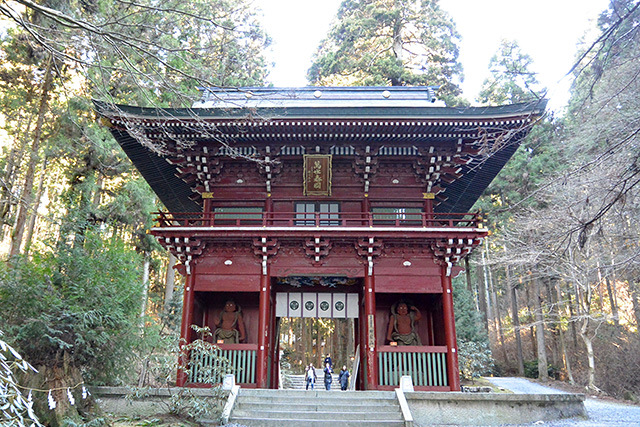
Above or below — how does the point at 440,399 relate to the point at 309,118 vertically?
below

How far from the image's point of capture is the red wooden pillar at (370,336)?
11.0m

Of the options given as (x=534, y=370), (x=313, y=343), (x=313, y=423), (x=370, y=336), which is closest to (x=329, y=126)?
(x=370, y=336)

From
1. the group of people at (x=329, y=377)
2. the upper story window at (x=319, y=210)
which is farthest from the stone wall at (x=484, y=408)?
the group of people at (x=329, y=377)

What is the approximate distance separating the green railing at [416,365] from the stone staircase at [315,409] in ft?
2.83

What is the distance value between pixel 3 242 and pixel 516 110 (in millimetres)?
32055

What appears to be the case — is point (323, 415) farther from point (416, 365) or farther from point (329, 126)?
point (329, 126)

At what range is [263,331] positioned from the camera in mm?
11461

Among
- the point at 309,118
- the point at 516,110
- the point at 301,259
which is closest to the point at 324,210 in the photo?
the point at 301,259

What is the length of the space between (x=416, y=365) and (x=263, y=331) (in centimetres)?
411

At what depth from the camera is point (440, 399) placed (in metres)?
9.88

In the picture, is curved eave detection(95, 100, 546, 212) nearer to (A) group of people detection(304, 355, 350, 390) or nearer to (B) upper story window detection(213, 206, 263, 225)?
(B) upper story window detection(213, 206, 263, 225)

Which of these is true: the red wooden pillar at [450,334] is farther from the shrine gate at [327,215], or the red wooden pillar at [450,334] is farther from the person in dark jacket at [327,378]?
the person in dark jacket at [327,378]

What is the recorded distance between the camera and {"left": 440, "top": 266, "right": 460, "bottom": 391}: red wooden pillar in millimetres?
11047

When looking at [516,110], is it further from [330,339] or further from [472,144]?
[330,339]
